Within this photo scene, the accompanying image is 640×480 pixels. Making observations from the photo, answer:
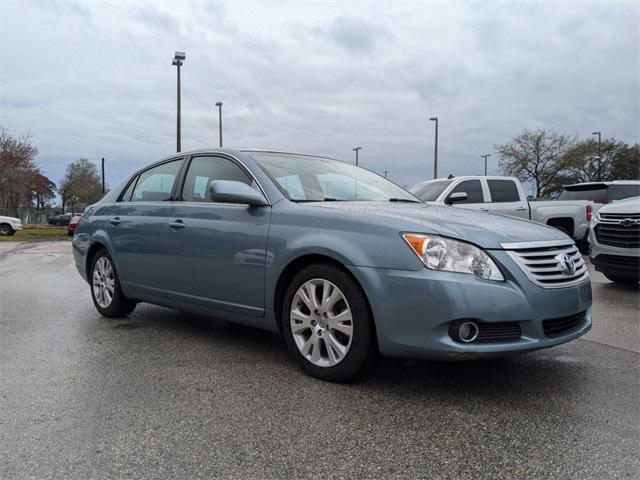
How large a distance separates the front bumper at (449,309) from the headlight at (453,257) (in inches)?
1.7

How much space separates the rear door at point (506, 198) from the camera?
11531 millimetres

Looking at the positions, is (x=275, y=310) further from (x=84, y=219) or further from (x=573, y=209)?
(x=573, y=209)

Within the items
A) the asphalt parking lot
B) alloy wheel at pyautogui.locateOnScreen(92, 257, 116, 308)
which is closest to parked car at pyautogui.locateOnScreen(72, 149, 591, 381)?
the asphalt parking lot

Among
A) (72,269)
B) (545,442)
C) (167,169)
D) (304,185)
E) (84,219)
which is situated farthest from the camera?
(72,269)

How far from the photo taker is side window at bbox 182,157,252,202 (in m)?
4.42

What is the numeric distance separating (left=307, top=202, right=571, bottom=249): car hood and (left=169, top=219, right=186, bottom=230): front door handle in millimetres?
1258

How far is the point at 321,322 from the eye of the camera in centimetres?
351

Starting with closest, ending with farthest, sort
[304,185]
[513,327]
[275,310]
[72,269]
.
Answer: [513,327], [275,310], [304,185], [72,269]

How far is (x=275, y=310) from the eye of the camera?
150 inches

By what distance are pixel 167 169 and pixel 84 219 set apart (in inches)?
60.5

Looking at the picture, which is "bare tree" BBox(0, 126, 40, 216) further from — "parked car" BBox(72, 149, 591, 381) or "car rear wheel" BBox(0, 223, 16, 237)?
"parked car" BBox(72, 149, 591, 381)

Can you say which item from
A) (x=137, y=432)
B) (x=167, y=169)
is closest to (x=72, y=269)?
(x=167, y=169)

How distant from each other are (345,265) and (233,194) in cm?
100

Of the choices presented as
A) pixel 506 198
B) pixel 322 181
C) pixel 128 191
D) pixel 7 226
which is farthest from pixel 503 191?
pixel 7 226
